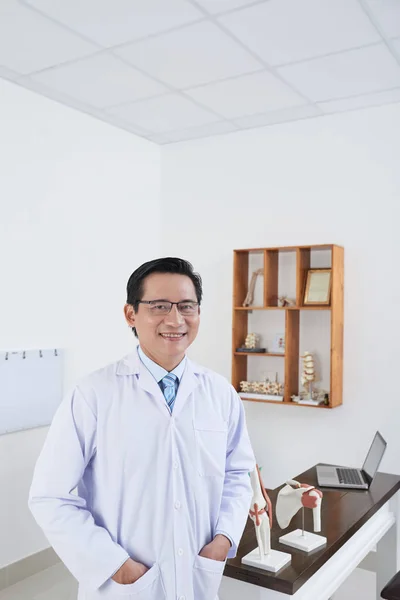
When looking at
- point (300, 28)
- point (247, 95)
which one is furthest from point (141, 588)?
point (247, 95)

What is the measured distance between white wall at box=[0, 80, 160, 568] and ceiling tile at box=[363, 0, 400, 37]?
200cm

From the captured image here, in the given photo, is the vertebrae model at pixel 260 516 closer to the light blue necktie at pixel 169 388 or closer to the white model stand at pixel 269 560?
the white model stand at pixel 269 560

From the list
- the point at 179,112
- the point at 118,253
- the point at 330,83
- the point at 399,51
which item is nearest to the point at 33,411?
the point at 118,253

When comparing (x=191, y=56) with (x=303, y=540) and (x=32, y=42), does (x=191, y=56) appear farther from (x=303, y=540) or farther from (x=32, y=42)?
(x=303, y=540)

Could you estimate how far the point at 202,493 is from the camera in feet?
5.30

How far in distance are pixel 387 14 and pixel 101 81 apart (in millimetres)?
1596

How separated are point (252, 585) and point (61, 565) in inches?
87.4

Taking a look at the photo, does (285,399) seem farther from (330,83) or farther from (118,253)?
(330,83)

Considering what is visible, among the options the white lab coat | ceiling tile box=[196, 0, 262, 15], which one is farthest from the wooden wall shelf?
the white lab coat

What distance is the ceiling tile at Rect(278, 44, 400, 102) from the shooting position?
9.90 ft

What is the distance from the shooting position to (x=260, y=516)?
1855 mm

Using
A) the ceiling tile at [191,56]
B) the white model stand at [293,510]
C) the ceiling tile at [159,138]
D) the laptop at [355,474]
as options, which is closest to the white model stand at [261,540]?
the white model stand at [293,510]

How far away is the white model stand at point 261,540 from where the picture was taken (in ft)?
5.99

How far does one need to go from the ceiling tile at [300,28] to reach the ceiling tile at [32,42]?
0.77 meters
